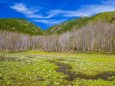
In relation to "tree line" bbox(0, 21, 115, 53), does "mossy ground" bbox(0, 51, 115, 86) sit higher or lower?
lower

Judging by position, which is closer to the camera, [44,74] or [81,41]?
[44,74]

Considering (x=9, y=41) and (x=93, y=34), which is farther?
(x=9, y=41)

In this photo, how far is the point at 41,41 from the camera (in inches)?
7840

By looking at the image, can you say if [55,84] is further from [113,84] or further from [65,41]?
[65,41]

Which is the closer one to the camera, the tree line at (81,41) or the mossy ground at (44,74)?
the mossy ground at (44,74)

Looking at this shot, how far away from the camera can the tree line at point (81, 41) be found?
13800 centimetres

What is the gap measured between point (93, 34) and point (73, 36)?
870 inches

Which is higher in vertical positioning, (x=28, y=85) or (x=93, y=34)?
(x=93, y=34)

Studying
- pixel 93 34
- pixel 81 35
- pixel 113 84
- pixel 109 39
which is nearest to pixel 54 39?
pixel 81 35

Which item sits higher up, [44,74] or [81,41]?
[81,41]

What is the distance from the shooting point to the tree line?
138 m

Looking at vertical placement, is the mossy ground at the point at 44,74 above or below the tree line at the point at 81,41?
below

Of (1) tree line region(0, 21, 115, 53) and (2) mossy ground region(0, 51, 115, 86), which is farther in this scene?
(1) tree line region(0, 21, 115, 53)

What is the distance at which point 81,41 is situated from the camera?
508 ft
